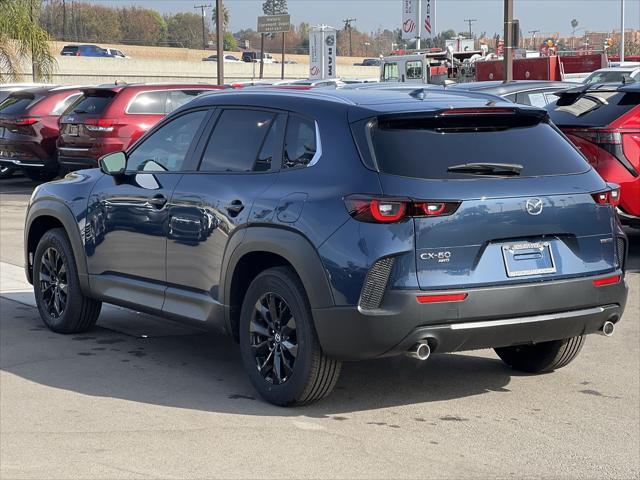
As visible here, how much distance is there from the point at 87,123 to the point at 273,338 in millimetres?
12768

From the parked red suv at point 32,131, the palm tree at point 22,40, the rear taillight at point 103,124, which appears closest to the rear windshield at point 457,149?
the rear taillight at point 103,124

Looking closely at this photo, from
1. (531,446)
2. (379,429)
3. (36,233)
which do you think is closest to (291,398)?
(379,429)

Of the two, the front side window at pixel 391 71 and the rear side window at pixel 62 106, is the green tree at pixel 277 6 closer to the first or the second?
the front side window at pixel 391 71

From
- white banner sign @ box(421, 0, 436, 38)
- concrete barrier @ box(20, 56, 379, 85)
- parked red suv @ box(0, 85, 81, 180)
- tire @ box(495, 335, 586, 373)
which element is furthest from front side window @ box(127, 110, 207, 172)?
concrete barrier @ box(20, 56, 379, 85)

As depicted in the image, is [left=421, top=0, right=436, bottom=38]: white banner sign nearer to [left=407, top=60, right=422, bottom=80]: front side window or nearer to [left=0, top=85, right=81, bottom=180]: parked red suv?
[left=407, top=60, right=422, bottom=80]: front side window

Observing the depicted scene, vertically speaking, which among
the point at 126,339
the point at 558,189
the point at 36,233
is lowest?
the point at 126,339

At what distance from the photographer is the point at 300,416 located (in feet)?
20.6

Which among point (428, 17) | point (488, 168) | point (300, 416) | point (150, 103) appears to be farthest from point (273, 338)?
point (428, 17)

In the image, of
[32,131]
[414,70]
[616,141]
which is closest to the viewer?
[616,141]

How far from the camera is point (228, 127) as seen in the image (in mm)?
7051

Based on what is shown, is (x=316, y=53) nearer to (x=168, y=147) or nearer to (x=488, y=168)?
(x=168, y=147)

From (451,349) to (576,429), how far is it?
83 centimetres

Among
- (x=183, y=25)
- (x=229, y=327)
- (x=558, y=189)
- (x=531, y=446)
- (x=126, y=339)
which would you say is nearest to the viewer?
(x=531, y=446)

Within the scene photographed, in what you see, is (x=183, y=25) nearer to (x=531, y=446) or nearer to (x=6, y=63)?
(x=6, y=63)
